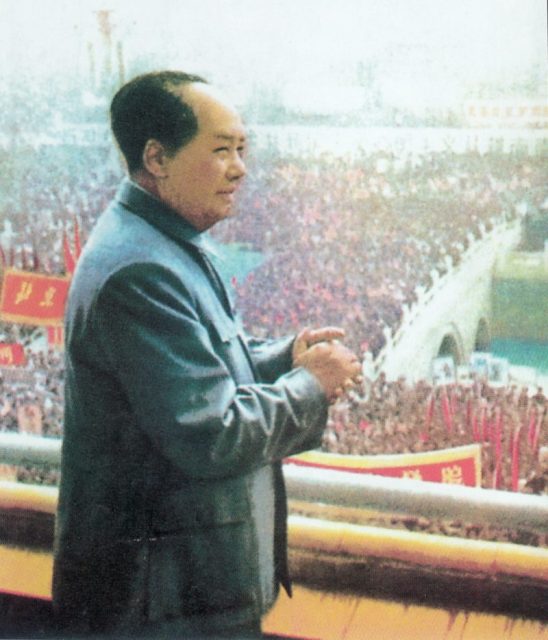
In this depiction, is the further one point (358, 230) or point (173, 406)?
point (358, 230)

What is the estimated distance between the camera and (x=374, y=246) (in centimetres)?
199

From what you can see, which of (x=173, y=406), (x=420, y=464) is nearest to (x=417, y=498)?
(x=420, y=464)

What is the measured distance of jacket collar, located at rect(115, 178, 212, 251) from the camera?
1612 mm

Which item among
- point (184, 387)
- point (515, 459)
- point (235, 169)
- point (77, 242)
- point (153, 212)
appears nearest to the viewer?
point (184, 387)

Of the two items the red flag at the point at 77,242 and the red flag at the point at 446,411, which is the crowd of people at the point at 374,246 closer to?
the red flag at the point at 446,411

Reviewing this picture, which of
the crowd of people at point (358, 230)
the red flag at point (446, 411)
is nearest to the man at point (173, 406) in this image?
the crowd of people at point (358, 230)

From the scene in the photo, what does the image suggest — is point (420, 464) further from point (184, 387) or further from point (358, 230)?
point (184, 387)

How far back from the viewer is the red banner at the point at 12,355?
7.22ft

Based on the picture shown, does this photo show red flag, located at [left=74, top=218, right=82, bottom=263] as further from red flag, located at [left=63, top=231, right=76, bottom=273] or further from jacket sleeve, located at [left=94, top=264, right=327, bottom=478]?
jacket sleeve, located at [left=94, top=264, right=327, bottom=478]

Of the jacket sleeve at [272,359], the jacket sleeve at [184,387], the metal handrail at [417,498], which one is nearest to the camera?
the jacket sleeve at [184,387]

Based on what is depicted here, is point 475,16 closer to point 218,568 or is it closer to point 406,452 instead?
point 406,452

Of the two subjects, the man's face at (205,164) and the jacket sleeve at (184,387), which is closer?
the jacket sleeve at (184,387)

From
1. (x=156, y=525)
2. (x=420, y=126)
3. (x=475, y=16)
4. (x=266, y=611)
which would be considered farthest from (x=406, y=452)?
(x=475, y=16)

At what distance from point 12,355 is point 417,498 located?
113 cm
